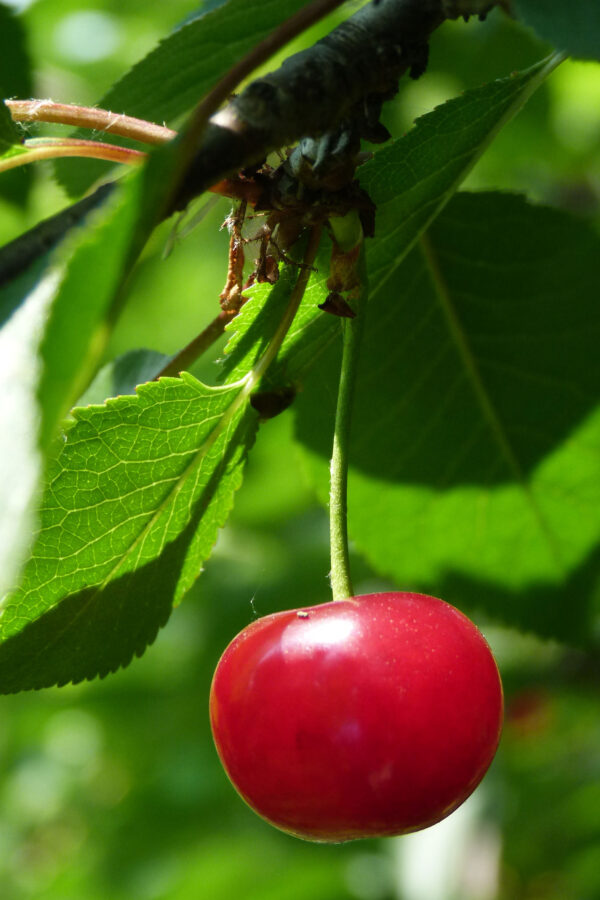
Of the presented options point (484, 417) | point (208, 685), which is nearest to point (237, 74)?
point (484, 417)

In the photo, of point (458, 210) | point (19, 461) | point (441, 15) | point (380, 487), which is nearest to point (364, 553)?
point (380, 487)

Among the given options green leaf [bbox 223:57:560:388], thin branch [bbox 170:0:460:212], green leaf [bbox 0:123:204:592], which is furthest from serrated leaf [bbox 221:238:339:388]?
green leaf [bbox 0:123:204:592]

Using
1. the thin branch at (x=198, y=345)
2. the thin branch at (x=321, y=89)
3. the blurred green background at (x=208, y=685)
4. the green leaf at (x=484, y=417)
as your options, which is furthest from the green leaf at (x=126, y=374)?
the blurred green background at (x=208, y=685)

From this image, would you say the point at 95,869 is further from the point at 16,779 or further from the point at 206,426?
the point at 206,426

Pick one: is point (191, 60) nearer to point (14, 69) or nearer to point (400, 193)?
point (400, 193)

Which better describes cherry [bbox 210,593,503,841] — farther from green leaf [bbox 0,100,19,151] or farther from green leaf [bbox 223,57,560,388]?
green leaf [bbox 0,100,19,151]
